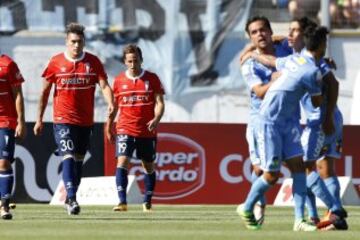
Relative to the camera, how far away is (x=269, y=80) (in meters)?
14.2

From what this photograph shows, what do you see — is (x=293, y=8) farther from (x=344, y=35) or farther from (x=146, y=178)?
(x=146, y=178)

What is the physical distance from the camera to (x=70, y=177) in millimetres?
17203

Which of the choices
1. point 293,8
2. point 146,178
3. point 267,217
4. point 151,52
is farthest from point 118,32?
point 267,217

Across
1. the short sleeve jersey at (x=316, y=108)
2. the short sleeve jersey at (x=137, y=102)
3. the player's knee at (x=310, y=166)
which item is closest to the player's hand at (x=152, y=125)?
the short sleeve jersey at (x=137, y=102)

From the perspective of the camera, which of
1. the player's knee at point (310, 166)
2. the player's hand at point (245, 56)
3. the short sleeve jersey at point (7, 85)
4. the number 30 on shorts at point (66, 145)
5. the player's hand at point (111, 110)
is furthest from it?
the player's hand at point (111, 110)

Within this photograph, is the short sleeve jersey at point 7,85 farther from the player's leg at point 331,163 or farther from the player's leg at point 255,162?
the player's leg at point 331,163

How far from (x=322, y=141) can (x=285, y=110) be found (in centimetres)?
101

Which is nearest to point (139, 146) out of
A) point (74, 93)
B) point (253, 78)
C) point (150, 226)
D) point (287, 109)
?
point (74, 93)

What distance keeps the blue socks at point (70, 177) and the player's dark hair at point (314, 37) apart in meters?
4.61

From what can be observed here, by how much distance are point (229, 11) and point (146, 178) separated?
45.2 feet

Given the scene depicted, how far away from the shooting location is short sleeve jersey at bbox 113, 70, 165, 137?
1961cm

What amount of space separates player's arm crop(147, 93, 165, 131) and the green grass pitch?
125cm

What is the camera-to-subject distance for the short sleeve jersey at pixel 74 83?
17.5m

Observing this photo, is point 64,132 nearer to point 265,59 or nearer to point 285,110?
point 265,59
